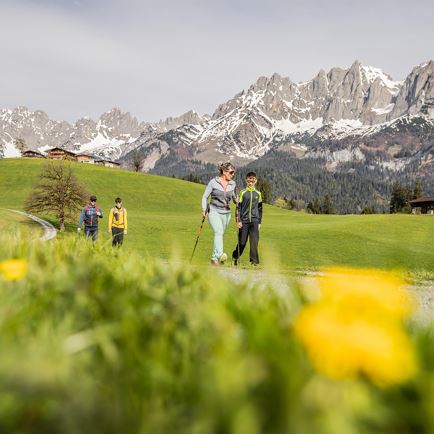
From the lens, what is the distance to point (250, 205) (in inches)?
649

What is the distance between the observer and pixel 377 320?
111 cm

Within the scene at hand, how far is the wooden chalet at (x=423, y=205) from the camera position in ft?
583

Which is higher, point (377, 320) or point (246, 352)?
point (377, 320)

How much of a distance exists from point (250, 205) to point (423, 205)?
611ft

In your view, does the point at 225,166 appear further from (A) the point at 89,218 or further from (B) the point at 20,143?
(B) the point at 20,143

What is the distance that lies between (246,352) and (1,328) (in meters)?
0.76

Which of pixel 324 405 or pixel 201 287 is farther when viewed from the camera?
pixel 201 287

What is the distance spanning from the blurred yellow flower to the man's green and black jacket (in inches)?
598

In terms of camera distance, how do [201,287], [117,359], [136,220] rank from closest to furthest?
[117,359], [201,287], [136,220]

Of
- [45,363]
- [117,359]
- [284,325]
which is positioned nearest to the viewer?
[45,363]

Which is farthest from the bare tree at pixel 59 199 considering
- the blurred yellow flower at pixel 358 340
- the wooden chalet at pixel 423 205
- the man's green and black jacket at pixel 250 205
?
the wooden chalet at pixel 423 205

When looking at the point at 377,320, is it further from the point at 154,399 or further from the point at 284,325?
the point at 154,399

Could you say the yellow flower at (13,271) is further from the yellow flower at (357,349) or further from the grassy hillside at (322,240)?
the yellow flower at (357,349)

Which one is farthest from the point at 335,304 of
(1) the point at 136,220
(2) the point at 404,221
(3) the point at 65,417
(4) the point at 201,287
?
(2) the point at 404,221
